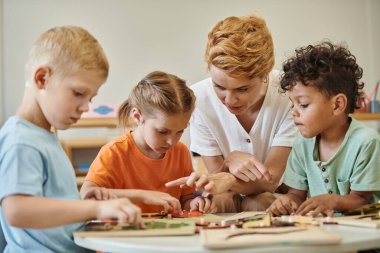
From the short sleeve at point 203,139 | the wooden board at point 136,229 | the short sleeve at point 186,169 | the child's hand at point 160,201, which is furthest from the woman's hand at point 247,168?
the wooden board at point 136,229

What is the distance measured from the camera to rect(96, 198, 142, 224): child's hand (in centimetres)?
102

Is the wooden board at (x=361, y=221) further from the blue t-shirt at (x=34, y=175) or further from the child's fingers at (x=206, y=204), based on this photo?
the blue t-shirt at (x=34, y=175)

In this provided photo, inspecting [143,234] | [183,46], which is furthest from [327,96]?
[183,46]

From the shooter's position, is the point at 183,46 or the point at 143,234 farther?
the point at 183,46

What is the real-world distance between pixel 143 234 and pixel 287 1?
315 centimetres

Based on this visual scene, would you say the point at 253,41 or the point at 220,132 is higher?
the point at 253,41

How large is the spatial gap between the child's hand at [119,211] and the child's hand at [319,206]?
51 centimetres

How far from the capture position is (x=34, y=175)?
1040 millimetres

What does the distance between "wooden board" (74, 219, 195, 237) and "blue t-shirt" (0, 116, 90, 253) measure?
7 centimetres

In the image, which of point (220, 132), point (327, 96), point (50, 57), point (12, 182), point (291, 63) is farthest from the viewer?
point (220, 132)

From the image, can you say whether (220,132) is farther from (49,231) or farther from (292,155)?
(49,231)

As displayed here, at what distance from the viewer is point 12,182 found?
3.32 ft

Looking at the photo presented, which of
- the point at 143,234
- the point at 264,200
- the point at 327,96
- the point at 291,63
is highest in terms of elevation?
the point at 291,63

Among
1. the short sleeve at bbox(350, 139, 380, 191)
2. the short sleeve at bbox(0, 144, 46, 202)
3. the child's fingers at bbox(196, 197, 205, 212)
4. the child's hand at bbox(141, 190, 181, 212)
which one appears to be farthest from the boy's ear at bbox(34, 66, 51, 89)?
the short sleeve at bbox(350, 139, 380, 191)
